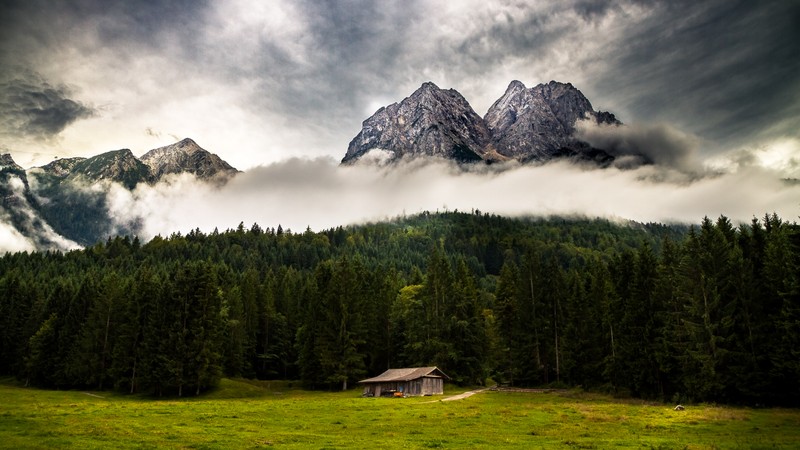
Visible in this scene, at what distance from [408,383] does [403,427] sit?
113 ft

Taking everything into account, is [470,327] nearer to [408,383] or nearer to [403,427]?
[408,383]

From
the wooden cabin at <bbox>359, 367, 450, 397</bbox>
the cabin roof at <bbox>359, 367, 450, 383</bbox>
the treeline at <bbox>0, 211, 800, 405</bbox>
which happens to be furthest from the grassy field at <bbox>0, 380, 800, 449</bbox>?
the wooden cabin at <bbox>359, 367, 450, 397</bbox>

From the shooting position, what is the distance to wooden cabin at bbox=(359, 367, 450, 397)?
216ft

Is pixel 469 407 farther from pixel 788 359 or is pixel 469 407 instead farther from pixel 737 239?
pixel 737 239

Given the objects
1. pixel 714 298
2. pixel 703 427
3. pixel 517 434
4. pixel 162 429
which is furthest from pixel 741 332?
pixel 162 429

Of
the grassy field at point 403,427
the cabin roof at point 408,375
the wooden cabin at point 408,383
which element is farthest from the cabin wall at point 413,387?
the grassy field at point 403,427

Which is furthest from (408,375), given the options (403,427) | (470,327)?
(403,427)

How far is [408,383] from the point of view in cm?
6650

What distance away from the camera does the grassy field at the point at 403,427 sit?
80.6 ft

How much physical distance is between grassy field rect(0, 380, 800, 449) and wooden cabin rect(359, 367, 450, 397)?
18.8 metres

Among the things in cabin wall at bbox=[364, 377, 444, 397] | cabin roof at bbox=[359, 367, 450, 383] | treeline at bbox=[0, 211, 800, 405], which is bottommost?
cabin wall at bbox=[364, 377, 444, 397]

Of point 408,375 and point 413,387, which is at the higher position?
point 408,375

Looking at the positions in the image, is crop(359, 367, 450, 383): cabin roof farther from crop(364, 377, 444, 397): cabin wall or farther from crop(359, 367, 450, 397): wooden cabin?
crop(364, 377, 444, 397): cabin wall

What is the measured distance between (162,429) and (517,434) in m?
21.9
